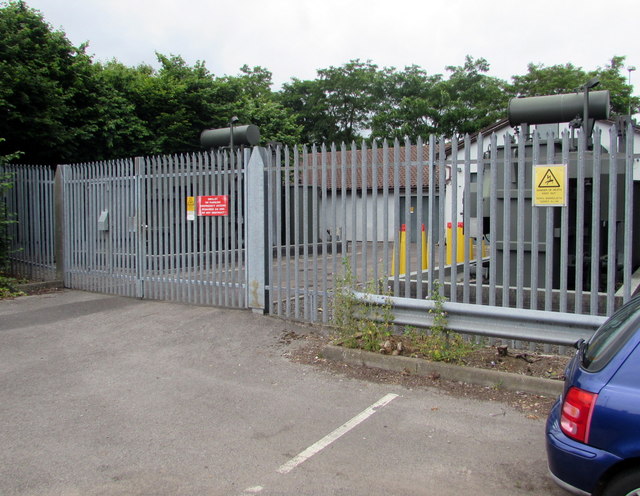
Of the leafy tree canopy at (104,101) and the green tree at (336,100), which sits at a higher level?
Result: the green tree at (336,100)

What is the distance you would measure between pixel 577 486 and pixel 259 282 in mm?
5813

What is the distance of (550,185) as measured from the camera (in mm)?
5684

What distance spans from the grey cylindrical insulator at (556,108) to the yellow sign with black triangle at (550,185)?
9.64 ft

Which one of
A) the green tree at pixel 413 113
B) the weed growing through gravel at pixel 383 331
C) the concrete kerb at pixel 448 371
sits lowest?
the concrete kerb at pixel 448 371

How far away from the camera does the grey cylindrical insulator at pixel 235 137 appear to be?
1222cm

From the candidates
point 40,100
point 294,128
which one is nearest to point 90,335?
point 40,100

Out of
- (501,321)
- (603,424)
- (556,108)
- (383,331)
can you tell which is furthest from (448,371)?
(556,108)

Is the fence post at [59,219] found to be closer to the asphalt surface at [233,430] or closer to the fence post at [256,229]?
the asphalt surface at [233,430]

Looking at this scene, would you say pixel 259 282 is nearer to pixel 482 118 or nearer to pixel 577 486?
pixel 577 486

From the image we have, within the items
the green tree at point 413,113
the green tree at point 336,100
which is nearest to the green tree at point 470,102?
the green tree at point 413,113

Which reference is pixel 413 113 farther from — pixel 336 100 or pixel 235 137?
pixel 235 137

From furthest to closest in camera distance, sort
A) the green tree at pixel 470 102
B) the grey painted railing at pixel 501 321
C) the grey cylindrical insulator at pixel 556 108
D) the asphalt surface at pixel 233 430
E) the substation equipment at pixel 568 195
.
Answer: the green tree at pixel 470 102
the grey cylindrical insulator at pixel 556 108
the substation equipment at pixel 568 195
the grey painted railing at pixel 501 321
the asphalt surface at pixel 233 430

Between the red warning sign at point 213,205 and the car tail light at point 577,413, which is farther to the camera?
the red warning sign at point 213,205

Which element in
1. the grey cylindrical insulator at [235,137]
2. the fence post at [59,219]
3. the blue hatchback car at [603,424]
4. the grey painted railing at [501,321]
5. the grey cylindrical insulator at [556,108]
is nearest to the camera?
the blue hatchback car at [603,424]
